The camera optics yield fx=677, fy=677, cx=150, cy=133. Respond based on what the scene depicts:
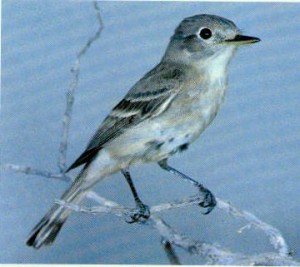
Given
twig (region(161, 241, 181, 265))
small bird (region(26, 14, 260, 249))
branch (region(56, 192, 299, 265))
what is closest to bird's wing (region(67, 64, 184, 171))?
small bird (region(26, 14, 260, 249))

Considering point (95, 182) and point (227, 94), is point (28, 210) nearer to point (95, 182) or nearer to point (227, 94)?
point (95, 182)

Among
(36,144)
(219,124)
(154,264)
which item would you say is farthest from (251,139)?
(36,144)

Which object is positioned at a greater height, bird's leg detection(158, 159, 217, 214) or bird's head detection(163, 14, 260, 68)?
bird's head detection(163, 14, 260, 68)

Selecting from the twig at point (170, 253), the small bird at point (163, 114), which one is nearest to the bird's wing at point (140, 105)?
the small bird at point (163, 114)

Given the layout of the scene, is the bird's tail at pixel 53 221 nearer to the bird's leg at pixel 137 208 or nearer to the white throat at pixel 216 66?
the bird's leg at pixel 137 208

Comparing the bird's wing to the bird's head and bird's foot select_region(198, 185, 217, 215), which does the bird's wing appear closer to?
the bird's head

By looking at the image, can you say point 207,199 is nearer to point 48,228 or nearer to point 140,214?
point 140,214

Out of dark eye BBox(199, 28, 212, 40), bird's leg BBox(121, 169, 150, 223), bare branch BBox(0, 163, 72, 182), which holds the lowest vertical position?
bird's leg BBox(121, 169, 150, 223)
